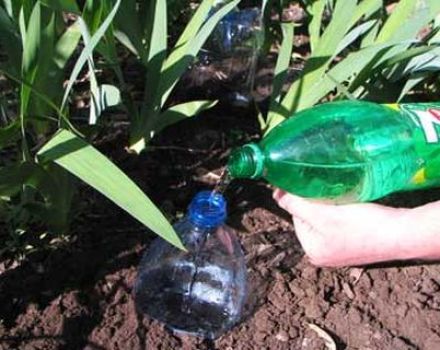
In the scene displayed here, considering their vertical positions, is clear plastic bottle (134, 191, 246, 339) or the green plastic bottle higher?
the green plastic bottle

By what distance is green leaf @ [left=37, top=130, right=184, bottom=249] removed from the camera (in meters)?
0.92

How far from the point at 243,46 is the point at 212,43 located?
0.26 ft

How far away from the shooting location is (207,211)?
1070 mm

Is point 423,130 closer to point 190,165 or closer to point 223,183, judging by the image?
point 223,183

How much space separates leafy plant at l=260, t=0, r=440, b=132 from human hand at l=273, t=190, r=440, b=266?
0.26m

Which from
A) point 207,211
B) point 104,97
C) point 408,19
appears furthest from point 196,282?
point 408,19

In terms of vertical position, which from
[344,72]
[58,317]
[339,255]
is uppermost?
[344,72]

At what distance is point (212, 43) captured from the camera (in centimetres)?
177

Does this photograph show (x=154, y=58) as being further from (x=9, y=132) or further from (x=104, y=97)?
(x=9, y=132)

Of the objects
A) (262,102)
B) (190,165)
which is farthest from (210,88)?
(190,165)

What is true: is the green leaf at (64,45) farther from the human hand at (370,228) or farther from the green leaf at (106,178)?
the human hand at (370,228)

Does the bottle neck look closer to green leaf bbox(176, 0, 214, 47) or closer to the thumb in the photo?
the thumb

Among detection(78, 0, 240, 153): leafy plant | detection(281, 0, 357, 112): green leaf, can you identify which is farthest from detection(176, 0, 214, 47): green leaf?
detection(281, 0, 357, 112): green leaf

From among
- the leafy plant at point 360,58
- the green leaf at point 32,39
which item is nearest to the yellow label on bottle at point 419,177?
the leafy plant at point 360,58
